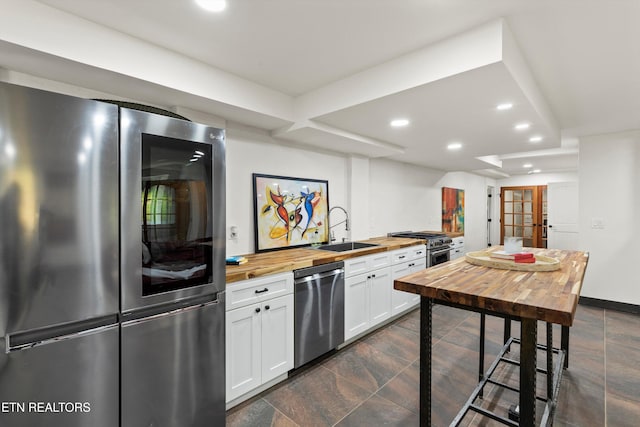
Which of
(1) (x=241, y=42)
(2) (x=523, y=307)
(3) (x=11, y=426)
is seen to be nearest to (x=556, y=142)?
(2) (x=523, y=307)

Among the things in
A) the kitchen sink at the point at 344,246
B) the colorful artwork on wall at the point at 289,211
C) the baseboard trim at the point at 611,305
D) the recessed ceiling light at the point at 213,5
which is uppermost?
the recessed ceiling light at the point at 213,5

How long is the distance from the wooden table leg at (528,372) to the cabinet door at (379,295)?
189 centimetres

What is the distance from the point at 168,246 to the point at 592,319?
482cm

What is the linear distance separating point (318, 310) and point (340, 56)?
2.03m

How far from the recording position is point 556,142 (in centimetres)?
376

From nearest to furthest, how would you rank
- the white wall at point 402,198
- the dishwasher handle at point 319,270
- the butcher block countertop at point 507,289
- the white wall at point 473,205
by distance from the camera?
the butcher block countertop at point 507,289 < the dishwasher handle at point 319,270 < the white wall at point 402,198 < the white wall at point 473,205

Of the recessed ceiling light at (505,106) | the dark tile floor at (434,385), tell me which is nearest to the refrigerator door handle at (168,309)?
the dark tile floor at (434,385)

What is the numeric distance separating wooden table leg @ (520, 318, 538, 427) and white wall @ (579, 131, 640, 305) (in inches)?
159

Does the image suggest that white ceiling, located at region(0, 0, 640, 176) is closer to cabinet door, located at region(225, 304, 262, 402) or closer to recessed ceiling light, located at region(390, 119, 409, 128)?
recessed ceiling light, located at region(390, 119, 409, 128)

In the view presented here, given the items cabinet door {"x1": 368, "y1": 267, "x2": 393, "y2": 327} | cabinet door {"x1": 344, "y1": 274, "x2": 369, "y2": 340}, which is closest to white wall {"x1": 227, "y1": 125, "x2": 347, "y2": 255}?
cabinet door {"x1": 344, "y1": 274, "x2": 369, "y2": 340}

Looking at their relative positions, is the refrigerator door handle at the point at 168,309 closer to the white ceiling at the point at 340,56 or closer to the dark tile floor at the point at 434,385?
the dark tile floor at the point at 434,385

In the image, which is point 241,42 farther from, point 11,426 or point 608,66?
point 608,66

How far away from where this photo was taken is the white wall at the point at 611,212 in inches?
153

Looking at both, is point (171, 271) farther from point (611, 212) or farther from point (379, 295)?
point (611, 212)
